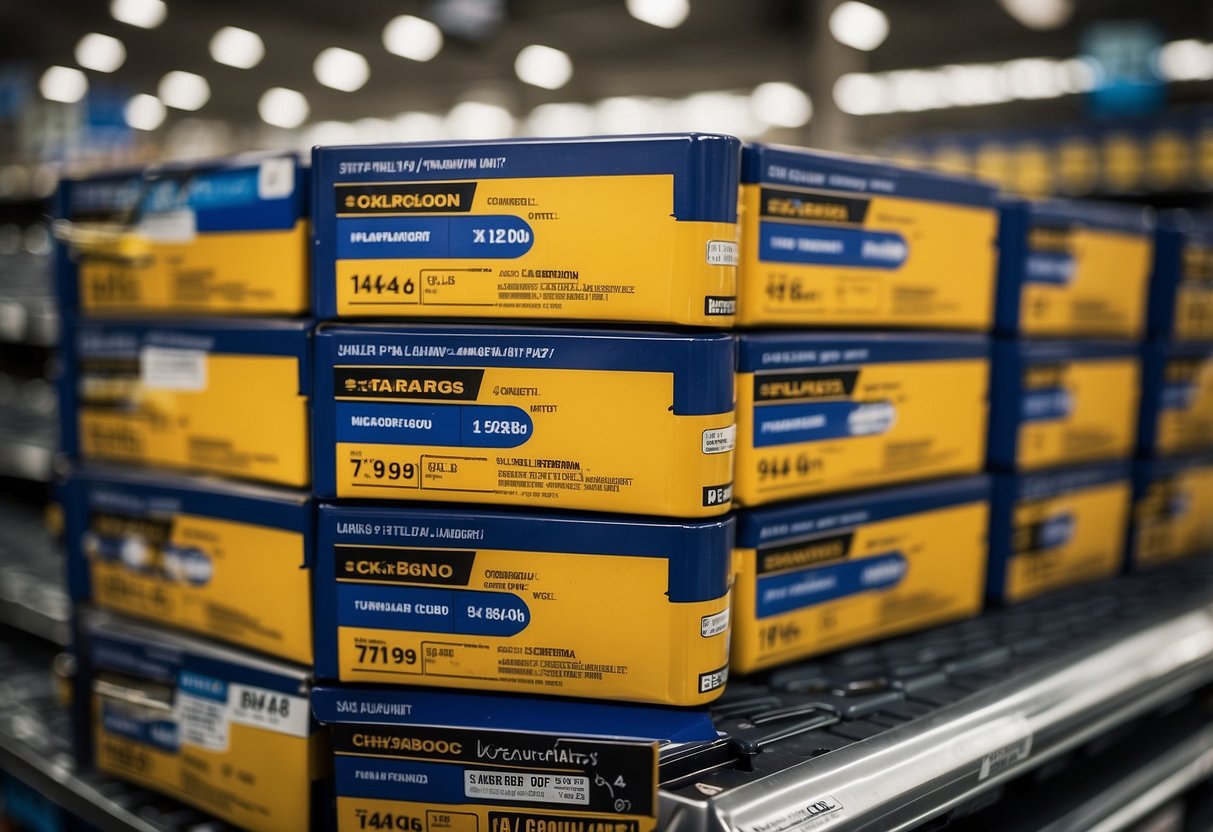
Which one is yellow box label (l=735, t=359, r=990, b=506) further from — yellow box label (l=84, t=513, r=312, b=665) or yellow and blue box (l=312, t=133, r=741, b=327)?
yellow box label (l=84, t=513, r=312, b=665)

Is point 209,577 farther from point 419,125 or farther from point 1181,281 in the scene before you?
point 419,125

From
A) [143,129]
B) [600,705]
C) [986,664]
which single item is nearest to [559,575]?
[600,705]

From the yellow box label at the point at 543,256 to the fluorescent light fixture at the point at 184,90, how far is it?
251 inches

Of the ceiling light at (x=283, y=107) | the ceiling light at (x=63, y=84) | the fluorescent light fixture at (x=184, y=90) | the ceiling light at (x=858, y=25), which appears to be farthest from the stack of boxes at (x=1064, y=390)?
the ceiling light at (x=283, y=107)

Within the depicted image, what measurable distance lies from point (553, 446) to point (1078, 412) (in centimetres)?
109

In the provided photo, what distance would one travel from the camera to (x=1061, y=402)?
63.2 inches

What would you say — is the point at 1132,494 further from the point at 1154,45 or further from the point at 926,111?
the point at 926,111

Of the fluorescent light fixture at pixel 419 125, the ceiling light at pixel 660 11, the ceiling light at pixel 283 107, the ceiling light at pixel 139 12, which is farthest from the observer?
the fluorescent light fixture at pixel 419 125

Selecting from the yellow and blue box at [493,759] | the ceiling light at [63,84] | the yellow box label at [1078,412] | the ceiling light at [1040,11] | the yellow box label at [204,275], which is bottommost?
the yellow and blue box at [493,759]

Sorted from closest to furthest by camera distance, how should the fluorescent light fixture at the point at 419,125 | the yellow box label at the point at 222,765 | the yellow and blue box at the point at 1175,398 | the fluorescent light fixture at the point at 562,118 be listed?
the yellow box label at the point at 222,765
the yellow and blue box at the point at 1175,398
the fluorescent light fixture at the point at 562,118
the fluorescent light fixture at the point at 419,125

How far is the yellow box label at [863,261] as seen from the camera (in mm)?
1152

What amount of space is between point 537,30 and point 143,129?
5295 mm

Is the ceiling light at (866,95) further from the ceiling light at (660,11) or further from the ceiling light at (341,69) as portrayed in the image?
the ceiling light at (341,69)

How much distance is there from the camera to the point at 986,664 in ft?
4.36
